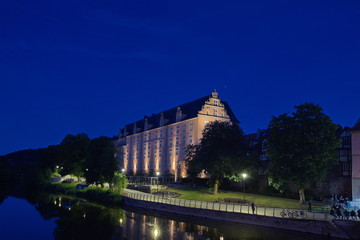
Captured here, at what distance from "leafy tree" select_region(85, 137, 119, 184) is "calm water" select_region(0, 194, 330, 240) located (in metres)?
10.1

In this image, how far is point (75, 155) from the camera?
78.1 metres

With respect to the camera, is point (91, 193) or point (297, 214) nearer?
point (297, 214)

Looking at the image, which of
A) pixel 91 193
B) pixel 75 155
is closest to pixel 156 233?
pixel 91 193

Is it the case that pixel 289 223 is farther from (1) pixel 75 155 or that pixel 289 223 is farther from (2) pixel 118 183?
(1) pixel 75 155

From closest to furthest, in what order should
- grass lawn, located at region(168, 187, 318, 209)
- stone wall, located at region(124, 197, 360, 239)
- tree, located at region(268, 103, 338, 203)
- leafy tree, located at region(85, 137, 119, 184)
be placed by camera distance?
stone wall, located at region(124, 197, 360, 239) < tree, located at region(268, 103, 338, 203) < grass lawn, located at region(168, 187, 318, 209) < leafy tree, located at region(85, 137, 119, 184)

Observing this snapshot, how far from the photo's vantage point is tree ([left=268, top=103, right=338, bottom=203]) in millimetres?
39250

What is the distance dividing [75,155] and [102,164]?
72.1 ft

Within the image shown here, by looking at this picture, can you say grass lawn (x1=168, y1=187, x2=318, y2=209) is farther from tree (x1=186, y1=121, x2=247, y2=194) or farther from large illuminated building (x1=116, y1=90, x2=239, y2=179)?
large illuminated building (x1=116, y1=90, x2=239, y2=179)

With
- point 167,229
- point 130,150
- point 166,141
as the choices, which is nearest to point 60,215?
point 167,229

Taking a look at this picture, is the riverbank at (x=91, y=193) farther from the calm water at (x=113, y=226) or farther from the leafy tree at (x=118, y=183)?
the calm water at (x=113, y=226)

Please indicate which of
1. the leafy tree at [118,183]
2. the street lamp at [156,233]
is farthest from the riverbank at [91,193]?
the street lamp at [156,233]

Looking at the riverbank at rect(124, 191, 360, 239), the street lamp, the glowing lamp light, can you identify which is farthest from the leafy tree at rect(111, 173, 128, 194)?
the glowing lamp light

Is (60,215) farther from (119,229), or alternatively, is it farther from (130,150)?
(130,150)

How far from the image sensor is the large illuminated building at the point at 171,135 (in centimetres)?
7700
